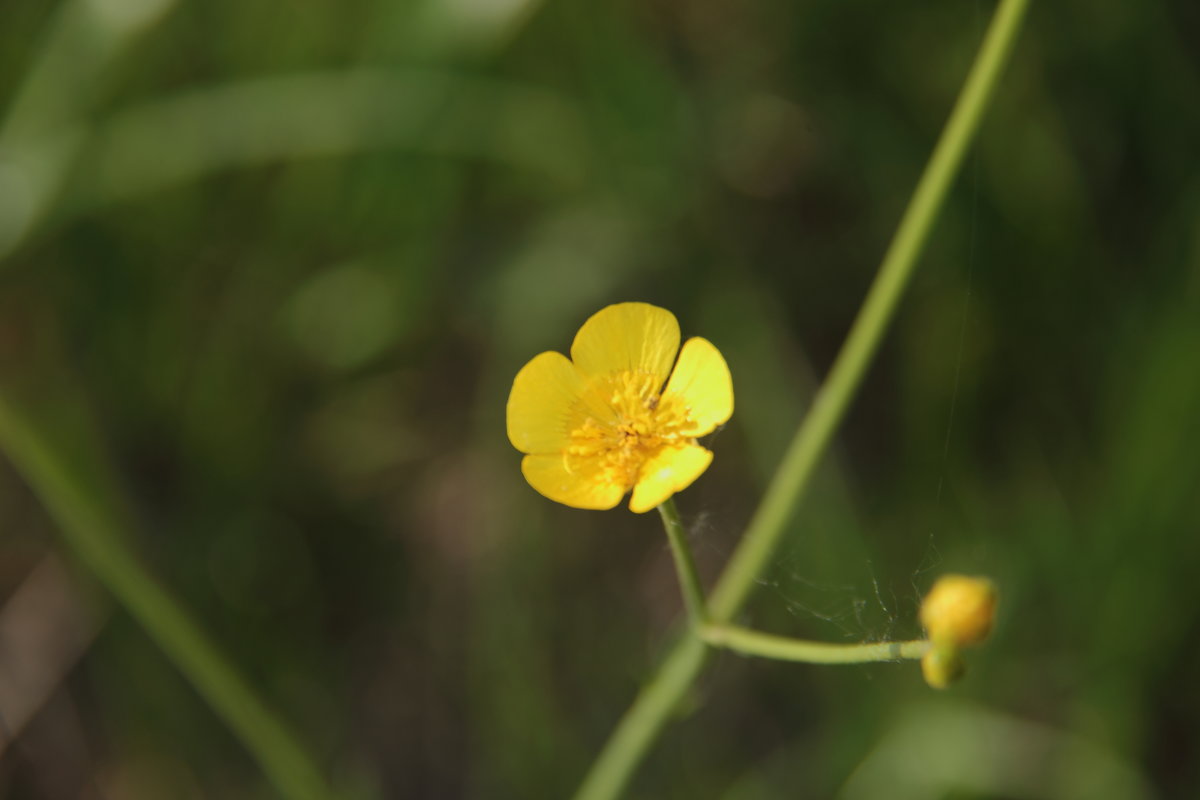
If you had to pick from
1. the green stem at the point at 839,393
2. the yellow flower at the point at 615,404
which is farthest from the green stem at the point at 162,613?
the yellow flower at the point at 615,404

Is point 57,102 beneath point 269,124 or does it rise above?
beneath

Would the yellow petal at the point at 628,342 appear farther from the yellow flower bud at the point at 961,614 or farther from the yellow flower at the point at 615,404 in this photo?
the yellow flower bud at the point at 961,614

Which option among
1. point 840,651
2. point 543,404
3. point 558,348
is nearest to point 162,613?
point 543,404

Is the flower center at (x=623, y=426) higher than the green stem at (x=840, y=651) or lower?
higher

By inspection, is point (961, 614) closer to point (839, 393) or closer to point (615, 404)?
point (839, 393)

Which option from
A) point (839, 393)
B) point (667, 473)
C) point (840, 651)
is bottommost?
point (840, 651)

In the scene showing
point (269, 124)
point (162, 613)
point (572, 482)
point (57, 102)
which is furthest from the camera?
point (269, 124)

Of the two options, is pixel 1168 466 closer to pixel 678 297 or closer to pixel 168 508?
pixel 678 297
